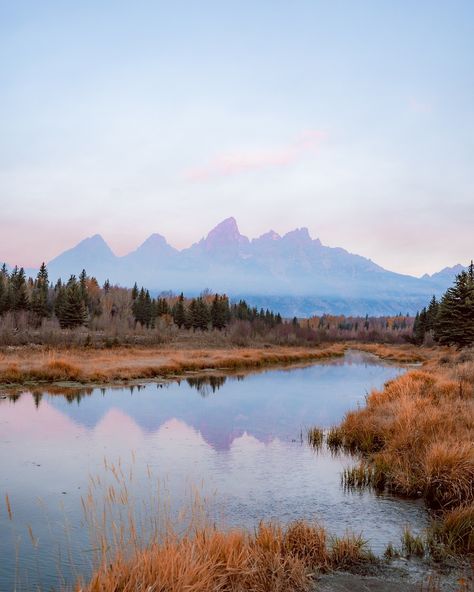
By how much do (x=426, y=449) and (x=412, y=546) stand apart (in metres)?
4.33

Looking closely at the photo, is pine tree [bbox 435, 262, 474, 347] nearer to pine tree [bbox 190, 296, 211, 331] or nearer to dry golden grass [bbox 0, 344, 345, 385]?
dry golden grass [bbox 0, 344, 345, 385]

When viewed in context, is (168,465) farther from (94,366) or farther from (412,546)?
(94,366)

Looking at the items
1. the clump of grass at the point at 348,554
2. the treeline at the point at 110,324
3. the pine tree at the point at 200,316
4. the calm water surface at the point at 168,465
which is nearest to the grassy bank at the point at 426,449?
the calm water surface at the point at 168,465

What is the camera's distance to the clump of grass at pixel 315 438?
53.8 ft

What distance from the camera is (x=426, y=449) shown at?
12.3 m

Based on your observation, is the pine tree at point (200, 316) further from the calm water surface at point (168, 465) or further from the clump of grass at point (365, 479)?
the clump of grass at point (365, 479)

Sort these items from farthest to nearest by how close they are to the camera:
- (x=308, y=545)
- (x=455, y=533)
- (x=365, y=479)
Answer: (x=365, y=479), (x=455, y=533), (x=308, y=545)

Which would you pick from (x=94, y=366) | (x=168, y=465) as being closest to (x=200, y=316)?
(x=94, y=366)

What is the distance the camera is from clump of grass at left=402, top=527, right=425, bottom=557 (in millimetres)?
8211

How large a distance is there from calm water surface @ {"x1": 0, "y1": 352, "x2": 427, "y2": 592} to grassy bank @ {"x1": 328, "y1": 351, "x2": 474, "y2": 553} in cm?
63

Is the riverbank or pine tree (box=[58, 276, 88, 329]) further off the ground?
pine tree (box=[58, 276, 88, 329])

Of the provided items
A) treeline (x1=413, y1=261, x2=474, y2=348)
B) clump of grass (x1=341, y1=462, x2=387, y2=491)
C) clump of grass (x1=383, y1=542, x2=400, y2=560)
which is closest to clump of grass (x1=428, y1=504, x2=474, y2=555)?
clump of grass (x1=383, y1=542, x2=400, y2=560)

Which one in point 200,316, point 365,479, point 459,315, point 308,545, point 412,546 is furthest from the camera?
point 200,316

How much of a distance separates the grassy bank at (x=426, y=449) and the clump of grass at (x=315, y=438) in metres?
0.32
